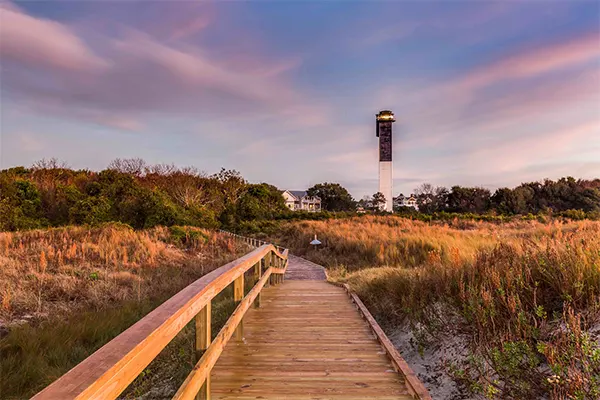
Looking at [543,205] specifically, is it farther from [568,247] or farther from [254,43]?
[568,247]

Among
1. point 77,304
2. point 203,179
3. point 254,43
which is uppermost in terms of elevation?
point 254,43

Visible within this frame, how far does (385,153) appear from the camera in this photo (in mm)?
69375

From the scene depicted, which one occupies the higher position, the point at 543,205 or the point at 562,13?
the point at 562,13

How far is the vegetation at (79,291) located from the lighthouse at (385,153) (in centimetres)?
5202

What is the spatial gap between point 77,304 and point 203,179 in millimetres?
39853

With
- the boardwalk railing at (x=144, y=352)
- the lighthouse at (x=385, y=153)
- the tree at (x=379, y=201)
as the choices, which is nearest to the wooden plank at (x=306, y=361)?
the boardwalk railing at (x=144, y=352)

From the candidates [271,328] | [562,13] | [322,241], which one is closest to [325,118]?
[322,241]

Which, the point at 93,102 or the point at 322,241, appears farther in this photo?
the point at 93,102

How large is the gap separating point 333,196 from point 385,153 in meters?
14.8

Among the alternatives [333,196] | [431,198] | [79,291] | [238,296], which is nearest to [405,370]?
[238,296]

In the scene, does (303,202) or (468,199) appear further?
(303,202)

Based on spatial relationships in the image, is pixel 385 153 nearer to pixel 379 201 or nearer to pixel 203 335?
pixel 379 201

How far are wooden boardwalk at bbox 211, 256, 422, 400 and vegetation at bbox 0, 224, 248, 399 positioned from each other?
1.12 m

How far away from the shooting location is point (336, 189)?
7556 centimetres
